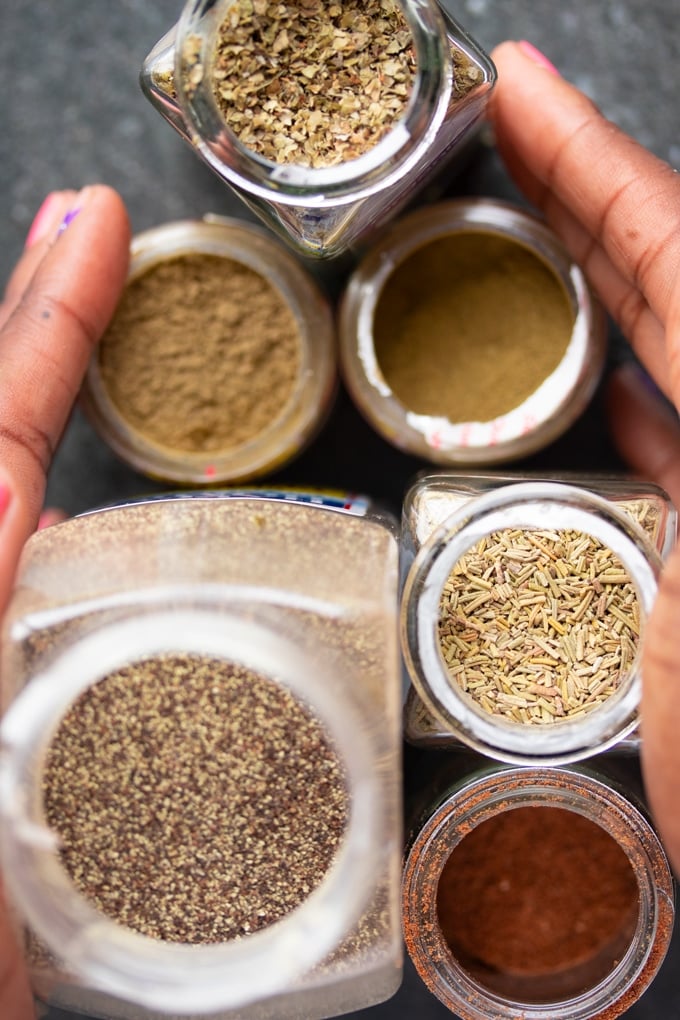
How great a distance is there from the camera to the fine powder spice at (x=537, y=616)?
2.86 feet

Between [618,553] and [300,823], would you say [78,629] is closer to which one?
[300,823]

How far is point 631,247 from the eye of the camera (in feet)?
3.22

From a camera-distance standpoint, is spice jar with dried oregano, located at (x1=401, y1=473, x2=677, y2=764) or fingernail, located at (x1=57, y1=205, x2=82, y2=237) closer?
spice jar with dried oregano, located at (x1=401, y1=473, x2=677, y2=764)

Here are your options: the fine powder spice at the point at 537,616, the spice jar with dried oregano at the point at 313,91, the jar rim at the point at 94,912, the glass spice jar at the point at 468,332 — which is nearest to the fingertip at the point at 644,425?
the glass spice jar at the point at 468,332

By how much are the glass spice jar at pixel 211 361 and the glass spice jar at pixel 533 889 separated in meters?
0.45

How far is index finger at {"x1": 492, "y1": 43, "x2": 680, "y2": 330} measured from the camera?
3.14 feet

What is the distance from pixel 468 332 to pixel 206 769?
2.17ft

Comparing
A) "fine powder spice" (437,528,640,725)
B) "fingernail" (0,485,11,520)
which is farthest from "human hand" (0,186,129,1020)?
"fine powder spice" (437,528,640,725)

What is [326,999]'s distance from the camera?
0.84 meters

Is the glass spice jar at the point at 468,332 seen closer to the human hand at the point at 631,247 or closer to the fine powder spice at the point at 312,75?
the human hand at the point at 631,247

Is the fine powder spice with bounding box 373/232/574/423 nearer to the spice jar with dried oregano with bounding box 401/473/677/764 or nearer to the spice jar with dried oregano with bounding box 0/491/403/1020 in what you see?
the spice jar with dried oregano with bounding box 401/473/677/764

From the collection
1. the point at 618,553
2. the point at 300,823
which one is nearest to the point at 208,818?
the point at 300,823

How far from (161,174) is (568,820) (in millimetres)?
1007

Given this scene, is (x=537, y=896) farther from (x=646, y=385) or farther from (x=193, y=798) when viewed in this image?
(x=646, y=385)
